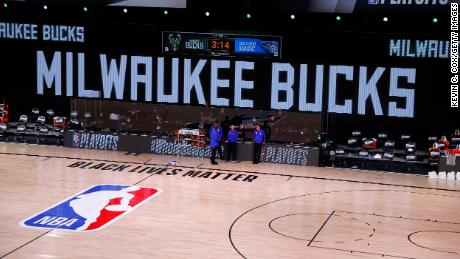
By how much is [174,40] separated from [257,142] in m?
5.15

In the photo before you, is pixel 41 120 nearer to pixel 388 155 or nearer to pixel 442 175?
pixel 388 155

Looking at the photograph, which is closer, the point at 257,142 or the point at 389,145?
the point at 257,142

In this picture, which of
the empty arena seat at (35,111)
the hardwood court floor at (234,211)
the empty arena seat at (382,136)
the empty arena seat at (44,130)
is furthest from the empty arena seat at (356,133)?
the empty arena seat at (35,111)

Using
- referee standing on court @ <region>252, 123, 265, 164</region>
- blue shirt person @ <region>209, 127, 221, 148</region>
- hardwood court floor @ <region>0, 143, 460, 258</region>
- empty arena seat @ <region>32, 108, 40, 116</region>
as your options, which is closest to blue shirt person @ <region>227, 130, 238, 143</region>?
blue shirt person @ <region>209, 127, 221, 148</region>

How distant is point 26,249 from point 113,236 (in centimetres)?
216

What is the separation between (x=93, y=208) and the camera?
21.1 metres

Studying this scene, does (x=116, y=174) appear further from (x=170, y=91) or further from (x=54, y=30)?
(x=54, y=30)

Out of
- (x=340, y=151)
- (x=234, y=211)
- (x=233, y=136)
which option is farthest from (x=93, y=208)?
(x=340, y=151)

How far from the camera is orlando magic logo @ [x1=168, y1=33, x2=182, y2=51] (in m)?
29.0

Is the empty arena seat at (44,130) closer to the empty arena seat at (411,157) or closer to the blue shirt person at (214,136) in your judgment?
the blue shirt person at (214,136)

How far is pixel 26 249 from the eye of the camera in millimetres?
17406

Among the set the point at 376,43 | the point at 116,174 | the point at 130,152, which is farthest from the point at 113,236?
the point at 376,43

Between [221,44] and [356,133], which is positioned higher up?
[221,44]

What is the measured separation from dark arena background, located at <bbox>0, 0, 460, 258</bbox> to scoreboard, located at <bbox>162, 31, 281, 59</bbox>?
5cm
